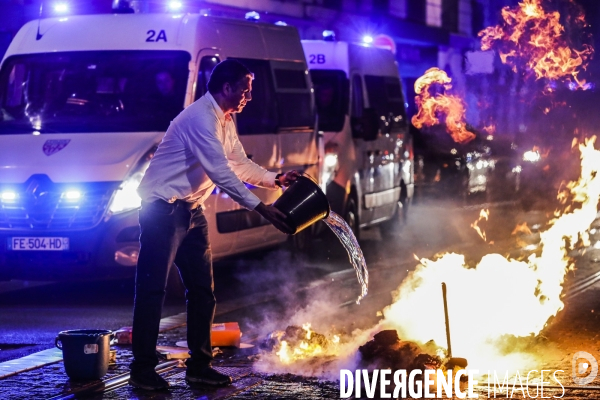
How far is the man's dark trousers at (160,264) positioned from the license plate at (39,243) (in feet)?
12.6

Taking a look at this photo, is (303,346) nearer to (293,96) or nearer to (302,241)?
(293,96)

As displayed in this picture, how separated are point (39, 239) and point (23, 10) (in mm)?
10091

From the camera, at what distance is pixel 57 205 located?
36.2ft

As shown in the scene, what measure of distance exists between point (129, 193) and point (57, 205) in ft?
2.30

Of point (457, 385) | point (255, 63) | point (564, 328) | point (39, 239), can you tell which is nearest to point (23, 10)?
point (255, 63)

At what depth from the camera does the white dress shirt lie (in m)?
7.03

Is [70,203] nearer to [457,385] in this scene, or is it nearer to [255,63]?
[255,63]

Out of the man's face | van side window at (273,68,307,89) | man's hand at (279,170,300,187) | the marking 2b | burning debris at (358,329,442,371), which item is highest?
the marking 2b

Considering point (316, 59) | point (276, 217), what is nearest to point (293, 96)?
point (316, 59)

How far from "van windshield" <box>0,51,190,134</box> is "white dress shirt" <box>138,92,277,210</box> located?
407cm

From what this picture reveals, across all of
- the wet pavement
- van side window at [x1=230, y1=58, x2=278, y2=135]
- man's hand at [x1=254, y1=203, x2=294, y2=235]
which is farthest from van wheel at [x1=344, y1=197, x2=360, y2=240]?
man's hand at [x1=254, y1=203, x2=294, y2=235]

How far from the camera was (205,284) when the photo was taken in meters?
7.45

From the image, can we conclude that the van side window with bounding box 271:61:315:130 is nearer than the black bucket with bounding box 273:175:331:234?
No

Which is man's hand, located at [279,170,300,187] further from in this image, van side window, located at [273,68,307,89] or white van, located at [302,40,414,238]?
white van, located at [302,40,414,238]
